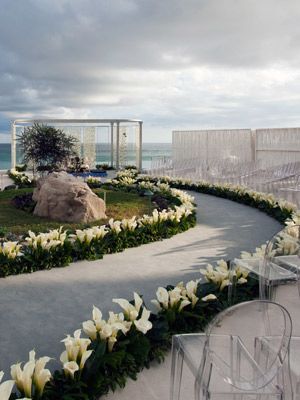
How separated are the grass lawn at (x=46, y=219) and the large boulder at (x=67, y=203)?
7.2 inches

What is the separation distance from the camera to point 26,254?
561cm

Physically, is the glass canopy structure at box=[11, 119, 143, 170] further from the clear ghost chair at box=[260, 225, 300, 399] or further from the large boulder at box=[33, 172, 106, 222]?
the clear ghost chair at box=[260, 225, 300, 399]

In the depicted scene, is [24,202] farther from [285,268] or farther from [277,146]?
[277,146]

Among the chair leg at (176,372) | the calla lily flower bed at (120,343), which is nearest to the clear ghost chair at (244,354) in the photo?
the chair leg at (176,372)

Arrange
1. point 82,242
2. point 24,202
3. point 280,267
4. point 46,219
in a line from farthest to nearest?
point 24,202 < point 46,219 < point 82,242 < point 280,267

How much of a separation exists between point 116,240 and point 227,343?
442cm

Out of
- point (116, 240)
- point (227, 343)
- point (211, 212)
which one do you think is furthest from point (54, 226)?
point (227, 343)

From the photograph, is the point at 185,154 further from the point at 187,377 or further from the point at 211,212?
the point at 187,377

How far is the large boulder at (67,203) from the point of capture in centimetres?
844

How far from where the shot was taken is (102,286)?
5000 millimetres

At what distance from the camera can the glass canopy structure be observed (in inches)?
841

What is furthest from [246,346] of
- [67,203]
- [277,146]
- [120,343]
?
[277,146]

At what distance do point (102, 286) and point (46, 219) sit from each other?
3815 millimetres

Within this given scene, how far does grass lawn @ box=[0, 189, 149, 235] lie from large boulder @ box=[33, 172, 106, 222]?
0.18m
